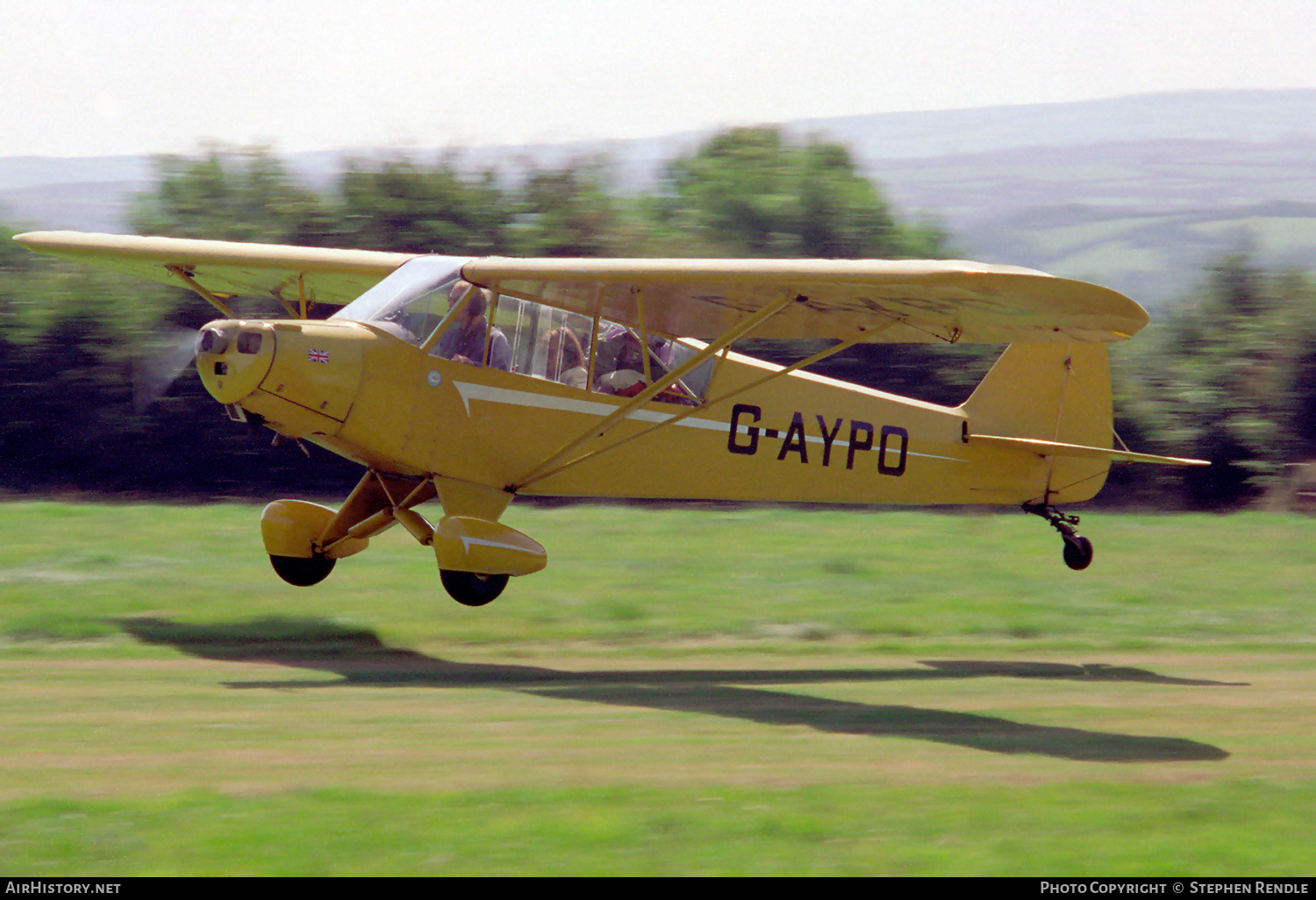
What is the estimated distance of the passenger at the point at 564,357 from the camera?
32.9 feet

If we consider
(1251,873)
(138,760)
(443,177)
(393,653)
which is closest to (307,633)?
(393,653)

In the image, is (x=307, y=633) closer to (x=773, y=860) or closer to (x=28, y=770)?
(x=28, y=770)

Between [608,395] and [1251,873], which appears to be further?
[608,395]

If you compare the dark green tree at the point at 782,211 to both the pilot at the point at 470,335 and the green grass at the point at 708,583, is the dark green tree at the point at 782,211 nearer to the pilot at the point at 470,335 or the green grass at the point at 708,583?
the green grass at the point at 708,583

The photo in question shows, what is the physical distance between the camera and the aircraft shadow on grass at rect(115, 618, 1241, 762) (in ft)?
23.6

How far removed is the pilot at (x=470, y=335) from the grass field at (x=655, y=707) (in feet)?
7.00

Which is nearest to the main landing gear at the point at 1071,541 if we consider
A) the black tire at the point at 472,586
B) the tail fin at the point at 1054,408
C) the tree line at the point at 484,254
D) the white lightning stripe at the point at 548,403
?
the tail fin at the point at 1054,408

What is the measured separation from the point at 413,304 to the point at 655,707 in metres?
3.57

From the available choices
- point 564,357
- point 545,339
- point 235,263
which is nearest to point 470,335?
point 545,339

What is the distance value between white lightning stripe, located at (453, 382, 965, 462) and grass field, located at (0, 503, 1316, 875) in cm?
162

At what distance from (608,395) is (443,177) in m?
12.4

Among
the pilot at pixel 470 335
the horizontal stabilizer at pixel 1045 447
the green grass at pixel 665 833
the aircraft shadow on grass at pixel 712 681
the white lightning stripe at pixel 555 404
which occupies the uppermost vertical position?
the pilot at pixel 470 335

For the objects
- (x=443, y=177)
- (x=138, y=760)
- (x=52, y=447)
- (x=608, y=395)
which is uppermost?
(x=443, y=177)

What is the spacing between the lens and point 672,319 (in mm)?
10359
